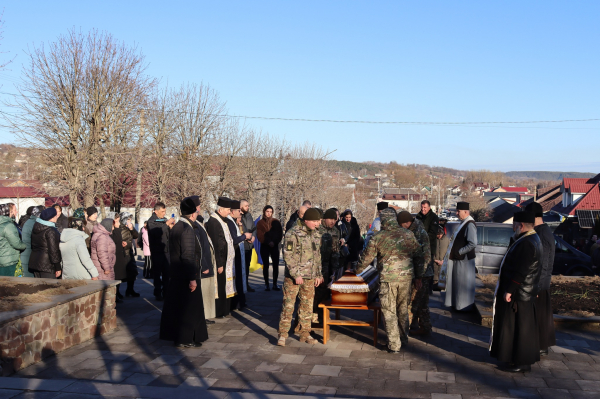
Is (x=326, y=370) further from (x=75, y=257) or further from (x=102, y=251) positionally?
(x=102, y=251)

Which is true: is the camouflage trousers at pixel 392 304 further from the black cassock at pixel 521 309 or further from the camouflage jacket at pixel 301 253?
the black cassock at pixel 521 309

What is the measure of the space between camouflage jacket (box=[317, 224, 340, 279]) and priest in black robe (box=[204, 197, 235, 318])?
65.1 inches

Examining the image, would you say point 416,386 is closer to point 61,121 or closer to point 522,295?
point 522,295

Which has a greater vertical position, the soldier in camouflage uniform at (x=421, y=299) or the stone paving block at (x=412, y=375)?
the soldier in camouflage uniform at (x=421, y=299)

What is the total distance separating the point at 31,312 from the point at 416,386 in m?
4.28

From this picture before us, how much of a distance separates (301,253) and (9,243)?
4.67 m

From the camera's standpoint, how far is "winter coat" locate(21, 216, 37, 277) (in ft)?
26.7

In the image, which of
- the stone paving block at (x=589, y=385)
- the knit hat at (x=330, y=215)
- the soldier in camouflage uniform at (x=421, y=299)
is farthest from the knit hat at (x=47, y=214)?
the stone paving block at (x=589, y=385)

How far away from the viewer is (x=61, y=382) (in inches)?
198

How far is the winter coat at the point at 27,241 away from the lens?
26.7 feet

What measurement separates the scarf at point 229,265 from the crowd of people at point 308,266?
17 mm

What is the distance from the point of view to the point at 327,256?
773 cm

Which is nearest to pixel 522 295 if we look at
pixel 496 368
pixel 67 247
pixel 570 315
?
pixel 496 368

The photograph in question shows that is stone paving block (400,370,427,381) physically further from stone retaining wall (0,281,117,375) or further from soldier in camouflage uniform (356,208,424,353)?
stone retaining wall (0,281,117,375)
